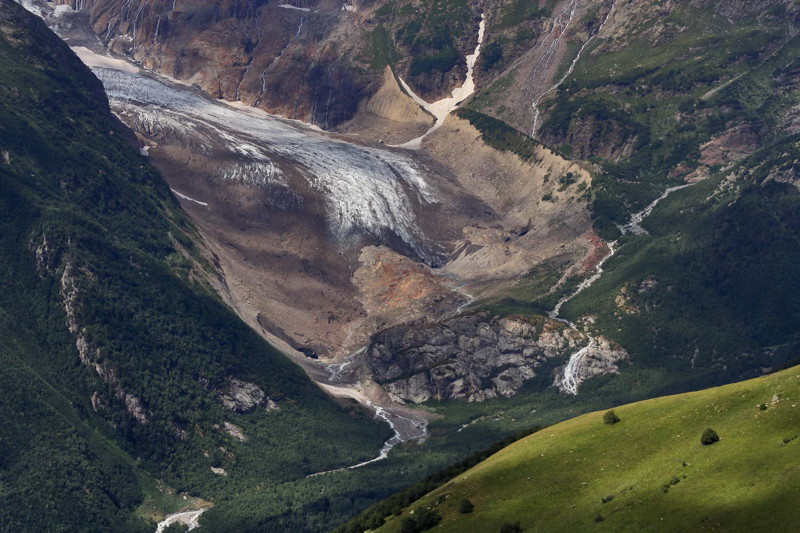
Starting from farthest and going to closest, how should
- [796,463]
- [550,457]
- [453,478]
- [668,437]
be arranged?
1. [453,478]
2. [550,457]
3. [668,437]
4. [796,463]

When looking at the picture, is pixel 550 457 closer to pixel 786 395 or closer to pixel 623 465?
pixel 623 465

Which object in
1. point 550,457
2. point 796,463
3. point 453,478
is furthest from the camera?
point 453,478

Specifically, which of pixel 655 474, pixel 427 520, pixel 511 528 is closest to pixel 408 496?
pixel 427 520

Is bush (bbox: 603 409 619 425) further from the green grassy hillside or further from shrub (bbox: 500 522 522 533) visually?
shrub (bbox: 500 522 522 533)

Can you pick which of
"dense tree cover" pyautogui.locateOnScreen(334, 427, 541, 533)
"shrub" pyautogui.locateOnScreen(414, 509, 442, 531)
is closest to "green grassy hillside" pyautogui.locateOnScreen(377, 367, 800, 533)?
"shrub" pyautogui.locateOnScreen(414, 509, 442, 531)

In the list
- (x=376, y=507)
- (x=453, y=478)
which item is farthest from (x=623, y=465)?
(x=376, y=507)

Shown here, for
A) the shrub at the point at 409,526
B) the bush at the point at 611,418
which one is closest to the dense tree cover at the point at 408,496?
the shrub at the point at 409,526
